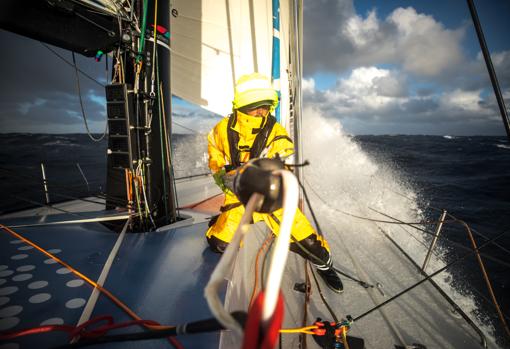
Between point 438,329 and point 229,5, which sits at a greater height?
point 229,5

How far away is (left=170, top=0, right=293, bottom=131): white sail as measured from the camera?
4.68 meters

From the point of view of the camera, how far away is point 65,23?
2176 millimetres

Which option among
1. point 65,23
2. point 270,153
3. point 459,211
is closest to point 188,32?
point 65,23

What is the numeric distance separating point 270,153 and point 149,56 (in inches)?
80.7

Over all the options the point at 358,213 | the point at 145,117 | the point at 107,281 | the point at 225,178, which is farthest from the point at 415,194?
the point at 107,281

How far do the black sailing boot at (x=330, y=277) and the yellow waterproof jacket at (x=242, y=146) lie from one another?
0.24 m

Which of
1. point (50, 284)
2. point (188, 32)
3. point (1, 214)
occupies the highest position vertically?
point (188, 32)

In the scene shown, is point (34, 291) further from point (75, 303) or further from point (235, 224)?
point (235, 224)

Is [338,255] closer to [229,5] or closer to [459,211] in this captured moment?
[229,5]

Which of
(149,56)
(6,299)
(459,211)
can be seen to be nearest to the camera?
(6,299)

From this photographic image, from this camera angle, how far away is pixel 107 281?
201 cm

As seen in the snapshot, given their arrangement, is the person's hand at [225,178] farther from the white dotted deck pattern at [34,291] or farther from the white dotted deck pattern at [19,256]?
the white dotted deck pattern at [19,256]

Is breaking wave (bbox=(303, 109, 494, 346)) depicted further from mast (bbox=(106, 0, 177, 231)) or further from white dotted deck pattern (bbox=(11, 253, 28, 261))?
white dotted deck pattern (bbox=(11, 253, 28, 261))

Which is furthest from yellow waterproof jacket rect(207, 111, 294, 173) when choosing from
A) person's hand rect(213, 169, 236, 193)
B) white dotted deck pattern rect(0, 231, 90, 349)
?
white dotted deck pattern rect(0, 231, 90, 349)
